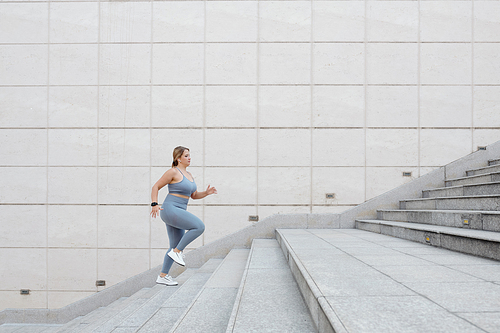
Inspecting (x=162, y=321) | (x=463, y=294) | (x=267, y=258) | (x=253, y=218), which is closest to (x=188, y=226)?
(x=267, y=258)

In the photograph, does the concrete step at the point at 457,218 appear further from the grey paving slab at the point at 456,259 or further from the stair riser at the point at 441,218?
the grey paving slab at the point at 456,259

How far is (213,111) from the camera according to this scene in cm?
654

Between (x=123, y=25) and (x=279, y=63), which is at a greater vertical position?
(x=123, y=25)

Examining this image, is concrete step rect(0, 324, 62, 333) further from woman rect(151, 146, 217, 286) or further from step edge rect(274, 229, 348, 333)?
step edge rect(274, 229, 348, 333)

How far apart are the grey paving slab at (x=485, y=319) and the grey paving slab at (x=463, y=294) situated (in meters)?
0.06

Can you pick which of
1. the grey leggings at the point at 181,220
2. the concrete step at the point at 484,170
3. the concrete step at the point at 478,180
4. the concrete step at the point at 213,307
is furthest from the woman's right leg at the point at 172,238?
the concrete step at the point at 484,170

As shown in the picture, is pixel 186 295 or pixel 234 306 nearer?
pixel 234 306

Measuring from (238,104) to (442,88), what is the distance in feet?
13.7

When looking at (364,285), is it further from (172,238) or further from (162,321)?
(172,238)

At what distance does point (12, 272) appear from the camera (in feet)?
20.9

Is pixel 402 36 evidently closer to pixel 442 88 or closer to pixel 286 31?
pixel 442 88

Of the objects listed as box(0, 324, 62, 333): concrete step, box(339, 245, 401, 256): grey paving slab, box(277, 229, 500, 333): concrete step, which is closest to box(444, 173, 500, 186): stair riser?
box(277, 229, 500, 333): concrete step

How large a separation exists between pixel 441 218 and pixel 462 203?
0.41m

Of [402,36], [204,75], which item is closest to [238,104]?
[204,75]
